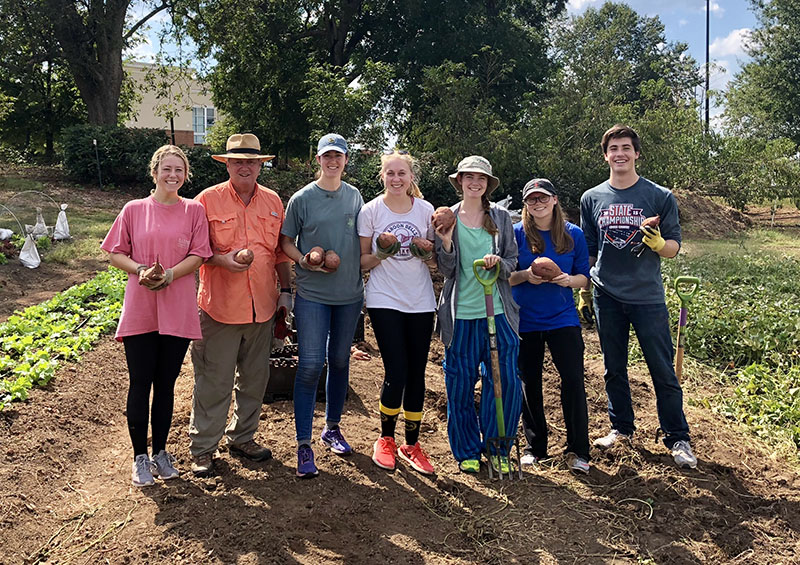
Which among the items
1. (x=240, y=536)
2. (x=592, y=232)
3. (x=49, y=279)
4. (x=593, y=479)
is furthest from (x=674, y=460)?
(x=49, y=279)

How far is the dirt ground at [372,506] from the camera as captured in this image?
3.17 m

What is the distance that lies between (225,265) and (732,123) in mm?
27225

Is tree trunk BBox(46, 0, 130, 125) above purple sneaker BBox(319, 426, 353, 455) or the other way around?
above

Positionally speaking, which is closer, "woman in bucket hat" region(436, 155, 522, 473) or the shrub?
"woman in bucket hat" region(436, 155, 522, 473)

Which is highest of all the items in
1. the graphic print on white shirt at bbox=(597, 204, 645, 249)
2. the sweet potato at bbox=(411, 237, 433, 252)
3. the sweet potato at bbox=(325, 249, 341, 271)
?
the graphic print on white shirt at bbox=(597, 204, 645, 249)

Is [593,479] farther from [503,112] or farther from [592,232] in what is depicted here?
[503,112]

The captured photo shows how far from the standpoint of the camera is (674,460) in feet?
13.7

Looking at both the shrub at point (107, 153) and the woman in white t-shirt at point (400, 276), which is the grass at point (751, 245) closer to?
the woman in white t-shirt at point (400, 276)

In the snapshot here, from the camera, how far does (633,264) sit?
13.2 ft

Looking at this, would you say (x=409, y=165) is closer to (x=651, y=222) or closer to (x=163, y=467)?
(x=651, y=222)

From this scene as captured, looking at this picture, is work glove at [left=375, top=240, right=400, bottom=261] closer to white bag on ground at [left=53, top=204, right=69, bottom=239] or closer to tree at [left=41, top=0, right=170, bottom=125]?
white bag on ground at [left=53, top=204, right=69, bottom=239]

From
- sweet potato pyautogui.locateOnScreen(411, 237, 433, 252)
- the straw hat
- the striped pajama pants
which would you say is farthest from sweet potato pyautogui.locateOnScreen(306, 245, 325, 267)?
the striped pajama pants

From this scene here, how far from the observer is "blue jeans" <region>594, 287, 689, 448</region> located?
401 centimetres

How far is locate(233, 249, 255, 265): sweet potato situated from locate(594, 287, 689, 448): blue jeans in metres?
2.21
